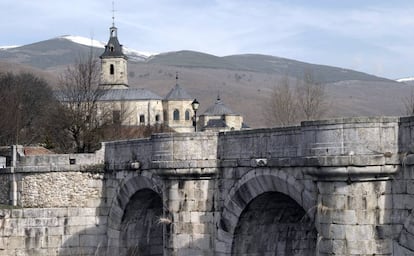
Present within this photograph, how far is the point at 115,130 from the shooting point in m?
44.9

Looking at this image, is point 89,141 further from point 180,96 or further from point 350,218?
point 180,96

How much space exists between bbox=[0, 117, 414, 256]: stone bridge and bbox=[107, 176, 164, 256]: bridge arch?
4cm

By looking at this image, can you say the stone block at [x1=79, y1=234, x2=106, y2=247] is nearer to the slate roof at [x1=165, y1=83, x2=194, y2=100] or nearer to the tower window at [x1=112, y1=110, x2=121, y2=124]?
the tower window at [x1=112, y1=110, x2=121, y2=124]

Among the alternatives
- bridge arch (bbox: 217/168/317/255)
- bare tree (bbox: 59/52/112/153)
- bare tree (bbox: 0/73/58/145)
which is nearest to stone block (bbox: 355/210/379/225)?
bridge arch (bbox: 217/168/317/255)

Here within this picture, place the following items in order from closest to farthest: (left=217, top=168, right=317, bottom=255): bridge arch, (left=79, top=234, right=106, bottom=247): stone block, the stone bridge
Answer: the stone bridge
(left=217, top=168, right=317, bottom=255): bridge arch
(left=79, top=234, right=106, bottom=247): stone block

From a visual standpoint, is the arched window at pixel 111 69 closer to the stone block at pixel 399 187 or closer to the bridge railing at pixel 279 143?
the bridge railing at pixel 279 143

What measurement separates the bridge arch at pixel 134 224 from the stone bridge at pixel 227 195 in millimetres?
39

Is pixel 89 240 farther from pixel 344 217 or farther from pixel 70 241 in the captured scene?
pixel 344 217

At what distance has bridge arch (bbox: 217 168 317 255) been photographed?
631 inches

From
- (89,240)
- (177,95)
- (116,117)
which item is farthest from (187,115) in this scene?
(89,240)

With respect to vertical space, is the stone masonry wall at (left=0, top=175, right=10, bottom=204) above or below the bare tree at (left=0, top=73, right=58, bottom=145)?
below

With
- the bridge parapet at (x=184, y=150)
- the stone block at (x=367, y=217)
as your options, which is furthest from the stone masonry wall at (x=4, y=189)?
the stone block at (x=367, y=217)

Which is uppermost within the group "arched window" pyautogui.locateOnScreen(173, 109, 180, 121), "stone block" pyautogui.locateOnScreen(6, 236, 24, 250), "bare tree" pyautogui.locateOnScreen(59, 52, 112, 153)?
"arched window" pyautogui.locateOnScreen(173, 109, 180, 121)

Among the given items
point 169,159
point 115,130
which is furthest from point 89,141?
point 169,159
